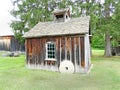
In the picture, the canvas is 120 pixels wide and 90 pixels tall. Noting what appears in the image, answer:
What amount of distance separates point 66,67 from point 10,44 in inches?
918

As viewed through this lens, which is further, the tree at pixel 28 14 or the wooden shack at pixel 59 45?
the tree at pixel 28 14

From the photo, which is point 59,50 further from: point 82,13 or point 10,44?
point 10,44

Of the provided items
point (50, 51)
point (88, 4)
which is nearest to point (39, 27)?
point (50, 51)

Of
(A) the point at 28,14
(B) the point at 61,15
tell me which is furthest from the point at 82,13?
(B) the point at 61,15

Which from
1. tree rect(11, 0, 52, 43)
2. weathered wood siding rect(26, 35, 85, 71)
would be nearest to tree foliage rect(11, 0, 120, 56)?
tree rect(11, 0, 52, 43)

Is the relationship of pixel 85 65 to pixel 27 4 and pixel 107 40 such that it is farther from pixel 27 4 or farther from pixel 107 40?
pixel 27 4

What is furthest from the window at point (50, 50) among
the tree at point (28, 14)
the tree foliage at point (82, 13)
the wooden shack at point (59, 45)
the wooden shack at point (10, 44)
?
the wooden shack at point (10, 44)

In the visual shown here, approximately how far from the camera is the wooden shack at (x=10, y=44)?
36.6m

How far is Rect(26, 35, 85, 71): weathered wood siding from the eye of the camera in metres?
14.9

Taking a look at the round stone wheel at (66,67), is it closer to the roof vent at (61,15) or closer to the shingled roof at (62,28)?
the shingled roof at (62,28)

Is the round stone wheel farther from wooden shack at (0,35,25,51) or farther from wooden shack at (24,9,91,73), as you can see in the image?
wooden shack at (0,35,25,51)

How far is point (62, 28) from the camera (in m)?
16.8

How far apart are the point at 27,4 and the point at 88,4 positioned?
10.4m

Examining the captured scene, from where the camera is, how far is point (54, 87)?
10.2 m
